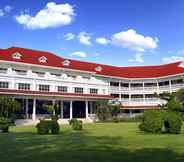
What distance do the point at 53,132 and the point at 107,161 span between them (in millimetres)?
13097

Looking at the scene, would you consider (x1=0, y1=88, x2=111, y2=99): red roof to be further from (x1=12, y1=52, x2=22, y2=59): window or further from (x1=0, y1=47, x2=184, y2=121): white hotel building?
(x1=12, y1=52, x2=22, y2=59): window

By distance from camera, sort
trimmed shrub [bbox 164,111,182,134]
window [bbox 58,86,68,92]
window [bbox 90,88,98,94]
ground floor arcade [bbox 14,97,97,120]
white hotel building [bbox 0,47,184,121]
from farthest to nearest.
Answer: window [bbox 90,88,98,94] < window [bbox 58,86,68,92] < white hotel building [bbox 0,47,184,121] < ground floor arcade [bbox 14,97,97,120] < trimmed shrub [bbox 164,111,182,134]

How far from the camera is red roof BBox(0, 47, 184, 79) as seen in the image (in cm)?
4841

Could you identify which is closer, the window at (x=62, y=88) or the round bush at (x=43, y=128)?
the round bush at (x=43, y=128)

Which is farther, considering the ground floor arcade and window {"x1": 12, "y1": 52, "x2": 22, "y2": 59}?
window {"x1": 12, "y1": 52, "x2": 22, "y2": 59}

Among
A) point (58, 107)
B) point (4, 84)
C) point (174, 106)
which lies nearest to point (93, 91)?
point (58, 107)

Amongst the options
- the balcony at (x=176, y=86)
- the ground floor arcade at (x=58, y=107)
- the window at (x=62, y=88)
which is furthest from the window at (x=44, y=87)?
the balcony at (x=176, y=86)

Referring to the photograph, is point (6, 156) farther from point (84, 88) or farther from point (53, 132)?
point (84, 88)

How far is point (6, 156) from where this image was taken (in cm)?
1077

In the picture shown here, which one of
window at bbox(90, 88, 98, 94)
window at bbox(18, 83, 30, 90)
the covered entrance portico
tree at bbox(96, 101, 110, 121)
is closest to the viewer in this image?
the covered entrance portico

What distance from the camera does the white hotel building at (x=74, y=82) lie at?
44938mm

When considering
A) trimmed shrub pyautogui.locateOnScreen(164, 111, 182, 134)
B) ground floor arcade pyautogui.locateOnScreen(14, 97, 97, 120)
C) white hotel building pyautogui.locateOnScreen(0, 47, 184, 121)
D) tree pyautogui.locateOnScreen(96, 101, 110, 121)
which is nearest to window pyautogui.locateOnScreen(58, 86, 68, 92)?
white hotel building pyautogui.locateOnScreen(0, 47, 184, 121)

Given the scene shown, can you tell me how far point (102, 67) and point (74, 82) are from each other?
39.3 feet

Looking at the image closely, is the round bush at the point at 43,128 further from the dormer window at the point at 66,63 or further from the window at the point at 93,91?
the window at the point at 93,91
